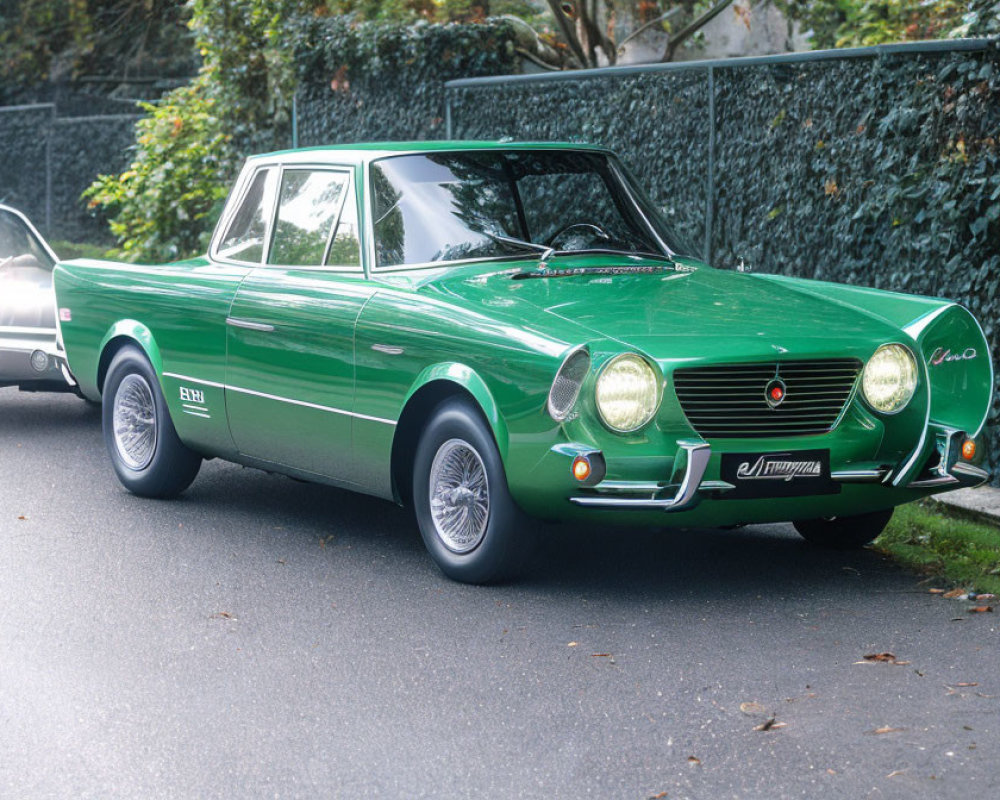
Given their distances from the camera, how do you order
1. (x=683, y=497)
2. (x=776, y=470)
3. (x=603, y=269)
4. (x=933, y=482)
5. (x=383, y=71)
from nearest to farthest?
(x=683, y=497) < (x=776, y=470) < (x=933, y=482) < (x=603, y=269) < (x=383, y=71)

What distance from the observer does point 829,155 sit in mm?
9781

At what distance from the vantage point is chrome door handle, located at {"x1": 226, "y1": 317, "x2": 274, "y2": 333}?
7617mm

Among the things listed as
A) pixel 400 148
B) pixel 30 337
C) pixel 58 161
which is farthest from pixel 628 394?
pixel 58 161

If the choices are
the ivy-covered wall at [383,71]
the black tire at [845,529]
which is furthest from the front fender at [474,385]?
the ivy-covered wall at [383,71]

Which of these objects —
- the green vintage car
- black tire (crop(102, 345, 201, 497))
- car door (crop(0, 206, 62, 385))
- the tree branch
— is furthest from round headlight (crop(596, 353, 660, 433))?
the tree branch

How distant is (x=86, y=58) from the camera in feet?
98.6

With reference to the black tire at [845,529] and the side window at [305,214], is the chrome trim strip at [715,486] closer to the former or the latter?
the black tire at [845,529]

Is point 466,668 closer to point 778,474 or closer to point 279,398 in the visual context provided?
point 778,474

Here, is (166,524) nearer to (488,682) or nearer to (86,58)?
(488,682)

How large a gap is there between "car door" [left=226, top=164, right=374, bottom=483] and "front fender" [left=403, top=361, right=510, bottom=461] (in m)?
0.55

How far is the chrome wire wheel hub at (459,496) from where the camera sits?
664 cm

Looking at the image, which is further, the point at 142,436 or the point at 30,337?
the point at 30,337

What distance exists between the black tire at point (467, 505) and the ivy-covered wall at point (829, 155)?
317cm

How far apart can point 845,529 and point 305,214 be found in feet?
9.32
